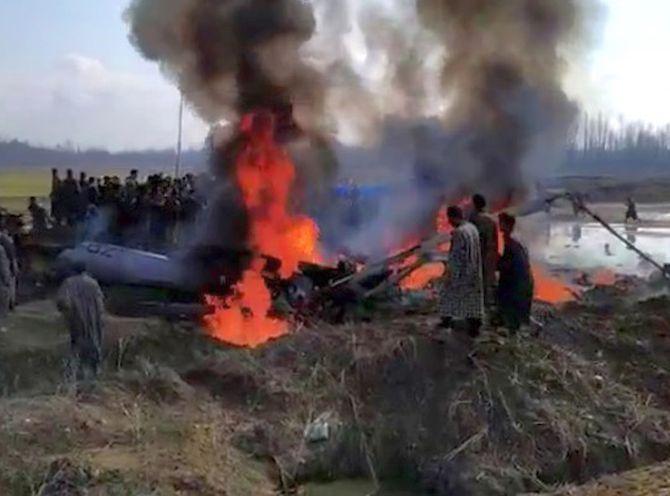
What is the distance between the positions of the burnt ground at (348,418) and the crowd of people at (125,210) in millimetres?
7310

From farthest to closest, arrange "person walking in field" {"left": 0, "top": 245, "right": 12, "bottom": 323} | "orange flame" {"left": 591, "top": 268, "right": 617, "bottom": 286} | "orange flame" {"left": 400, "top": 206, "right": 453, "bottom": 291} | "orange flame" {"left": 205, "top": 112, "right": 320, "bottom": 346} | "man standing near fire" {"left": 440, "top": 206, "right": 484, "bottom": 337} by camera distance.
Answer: "orange flame" {"left": 591, "top": 268, "right": 617, "bottom": 286} → "orange flame" {"left": 400, "top": 206, "right": 453, "bottom": 291} → "orange flame" {"left": 205, "top": 112, "right": 320, "bottom": 346} → "person walking in field" {"left": 0, "top": 245, "right": 12, "bottom": 323} → "man standing near fire" {"left": 440, "top": 206, "right": 484, "bottom": 337}

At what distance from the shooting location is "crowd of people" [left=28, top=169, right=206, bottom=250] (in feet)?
58.0

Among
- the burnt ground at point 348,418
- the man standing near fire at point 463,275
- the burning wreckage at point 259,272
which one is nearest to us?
the burnt ground at point 348,418

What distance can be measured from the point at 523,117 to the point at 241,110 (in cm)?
528

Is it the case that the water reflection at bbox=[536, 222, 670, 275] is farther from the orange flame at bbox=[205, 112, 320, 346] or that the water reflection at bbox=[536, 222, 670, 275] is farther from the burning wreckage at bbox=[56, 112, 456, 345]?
the orange flame at bbox=[205, 112, 320, 346]

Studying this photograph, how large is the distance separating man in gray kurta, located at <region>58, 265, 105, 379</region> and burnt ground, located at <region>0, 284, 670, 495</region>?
1.37 feet

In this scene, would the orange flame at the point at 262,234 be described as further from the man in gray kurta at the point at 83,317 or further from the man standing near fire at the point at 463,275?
the man standing near fire at the point at 463,275

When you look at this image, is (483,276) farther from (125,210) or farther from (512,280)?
(125,210)

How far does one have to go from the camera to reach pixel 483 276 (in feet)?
32.2

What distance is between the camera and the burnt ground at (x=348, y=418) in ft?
23.2

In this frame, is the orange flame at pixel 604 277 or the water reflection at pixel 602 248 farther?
the water reflection at pixel 602 248

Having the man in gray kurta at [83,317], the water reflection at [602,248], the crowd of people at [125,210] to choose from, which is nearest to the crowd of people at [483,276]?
the man in gray kurta at [83,317]

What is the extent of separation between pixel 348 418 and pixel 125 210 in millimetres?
10396

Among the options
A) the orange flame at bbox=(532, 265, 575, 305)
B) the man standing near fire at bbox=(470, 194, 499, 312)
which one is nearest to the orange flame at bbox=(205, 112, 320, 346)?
the man standing near fire at bbox=(470, 194, 499, 312)
